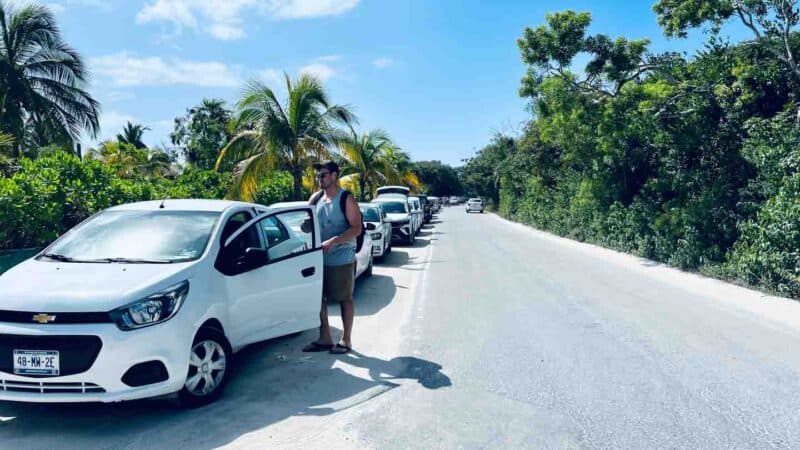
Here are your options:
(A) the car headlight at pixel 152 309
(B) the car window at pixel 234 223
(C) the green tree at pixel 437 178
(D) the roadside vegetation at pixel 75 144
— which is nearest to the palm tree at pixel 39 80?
(D) the roadside vegetation at pixel 75 144

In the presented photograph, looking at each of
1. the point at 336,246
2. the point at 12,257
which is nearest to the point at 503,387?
the point at 336,246

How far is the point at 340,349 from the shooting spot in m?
6.25

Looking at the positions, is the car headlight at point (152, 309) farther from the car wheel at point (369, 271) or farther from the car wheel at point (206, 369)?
the car wheel at point (369, 271)

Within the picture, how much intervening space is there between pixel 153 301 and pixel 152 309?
6cm

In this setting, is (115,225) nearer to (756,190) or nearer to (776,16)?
(756,190)

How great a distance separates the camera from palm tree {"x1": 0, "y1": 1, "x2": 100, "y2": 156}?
21.2m

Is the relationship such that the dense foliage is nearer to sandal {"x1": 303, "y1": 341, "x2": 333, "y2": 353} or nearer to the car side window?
the car side window

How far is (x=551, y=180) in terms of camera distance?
29219 millimetres

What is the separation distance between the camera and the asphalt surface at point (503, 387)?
4.11 meters

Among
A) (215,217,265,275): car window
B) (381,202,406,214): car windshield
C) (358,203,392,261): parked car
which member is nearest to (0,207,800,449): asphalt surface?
(215,217,265,275): car window

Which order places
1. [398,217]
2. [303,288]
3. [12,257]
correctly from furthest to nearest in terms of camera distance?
[398,217]
[12,257]
[303,288]

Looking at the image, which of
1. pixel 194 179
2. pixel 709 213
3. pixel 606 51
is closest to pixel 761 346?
pixel 709 213

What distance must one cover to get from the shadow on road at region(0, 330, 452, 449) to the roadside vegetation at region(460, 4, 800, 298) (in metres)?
7.67

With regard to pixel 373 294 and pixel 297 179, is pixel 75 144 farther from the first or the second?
pixel 373 294
